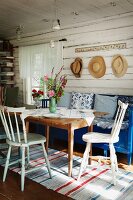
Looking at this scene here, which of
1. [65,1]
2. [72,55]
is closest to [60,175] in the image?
[65,1]

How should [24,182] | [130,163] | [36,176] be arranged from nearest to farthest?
[24,182]
[36,176]
[130,163]

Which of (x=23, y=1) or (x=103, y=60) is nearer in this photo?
(x=23, y=1)

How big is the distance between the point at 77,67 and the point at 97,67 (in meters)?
0.50

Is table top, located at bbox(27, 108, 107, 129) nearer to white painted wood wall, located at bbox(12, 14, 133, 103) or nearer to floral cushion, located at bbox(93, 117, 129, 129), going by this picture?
floral cushion, located at bbox(93, 117, 129, 129)

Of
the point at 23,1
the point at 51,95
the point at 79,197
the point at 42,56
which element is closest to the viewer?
the point at 79,197

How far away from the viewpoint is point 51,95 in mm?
2824

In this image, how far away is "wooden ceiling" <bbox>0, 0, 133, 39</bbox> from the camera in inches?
132

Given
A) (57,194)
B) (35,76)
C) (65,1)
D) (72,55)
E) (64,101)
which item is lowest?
(57,194)

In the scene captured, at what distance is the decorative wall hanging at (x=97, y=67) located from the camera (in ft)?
14.3

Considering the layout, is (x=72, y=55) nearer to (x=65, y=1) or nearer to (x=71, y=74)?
(x=71, y=74)

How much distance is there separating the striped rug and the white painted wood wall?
71.5 inches

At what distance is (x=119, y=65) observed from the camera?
162 inches

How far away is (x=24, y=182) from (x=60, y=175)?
44 centimetres

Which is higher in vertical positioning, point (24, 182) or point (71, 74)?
point (71, 74)
